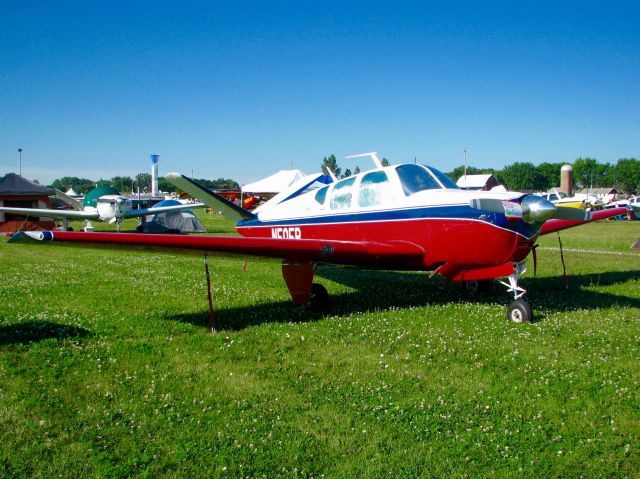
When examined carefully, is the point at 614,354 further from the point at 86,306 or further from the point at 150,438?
the point at 86,306

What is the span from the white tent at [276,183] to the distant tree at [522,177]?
110743 mm

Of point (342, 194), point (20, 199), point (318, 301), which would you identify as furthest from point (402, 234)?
point (20, 199)

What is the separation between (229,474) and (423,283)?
8292mm

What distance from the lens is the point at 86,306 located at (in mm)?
8516

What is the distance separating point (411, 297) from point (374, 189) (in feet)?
7.88

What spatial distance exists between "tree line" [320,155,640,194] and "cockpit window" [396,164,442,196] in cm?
13462

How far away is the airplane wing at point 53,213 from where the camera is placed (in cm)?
2489

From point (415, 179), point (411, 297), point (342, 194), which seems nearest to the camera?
point (415, 179)

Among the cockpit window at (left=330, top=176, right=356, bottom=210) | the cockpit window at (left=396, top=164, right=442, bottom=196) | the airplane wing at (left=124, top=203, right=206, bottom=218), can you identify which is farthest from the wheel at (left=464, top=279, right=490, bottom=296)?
the airplane wing at (left=124, top=203, right=206, bottom=218)

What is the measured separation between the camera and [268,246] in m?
6.76

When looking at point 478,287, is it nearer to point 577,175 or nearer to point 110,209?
point 110,209

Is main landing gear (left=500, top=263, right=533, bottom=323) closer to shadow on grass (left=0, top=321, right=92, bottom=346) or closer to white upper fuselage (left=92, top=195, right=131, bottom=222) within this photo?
shadow on grass (left=0, top=321, right=92, bottom=346)

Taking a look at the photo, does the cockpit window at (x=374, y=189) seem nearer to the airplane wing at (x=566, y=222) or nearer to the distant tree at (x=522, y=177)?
the airplane wing at (x=566, y=222)

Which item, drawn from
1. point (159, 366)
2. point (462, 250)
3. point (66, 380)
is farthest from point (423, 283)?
point (66, 380)
